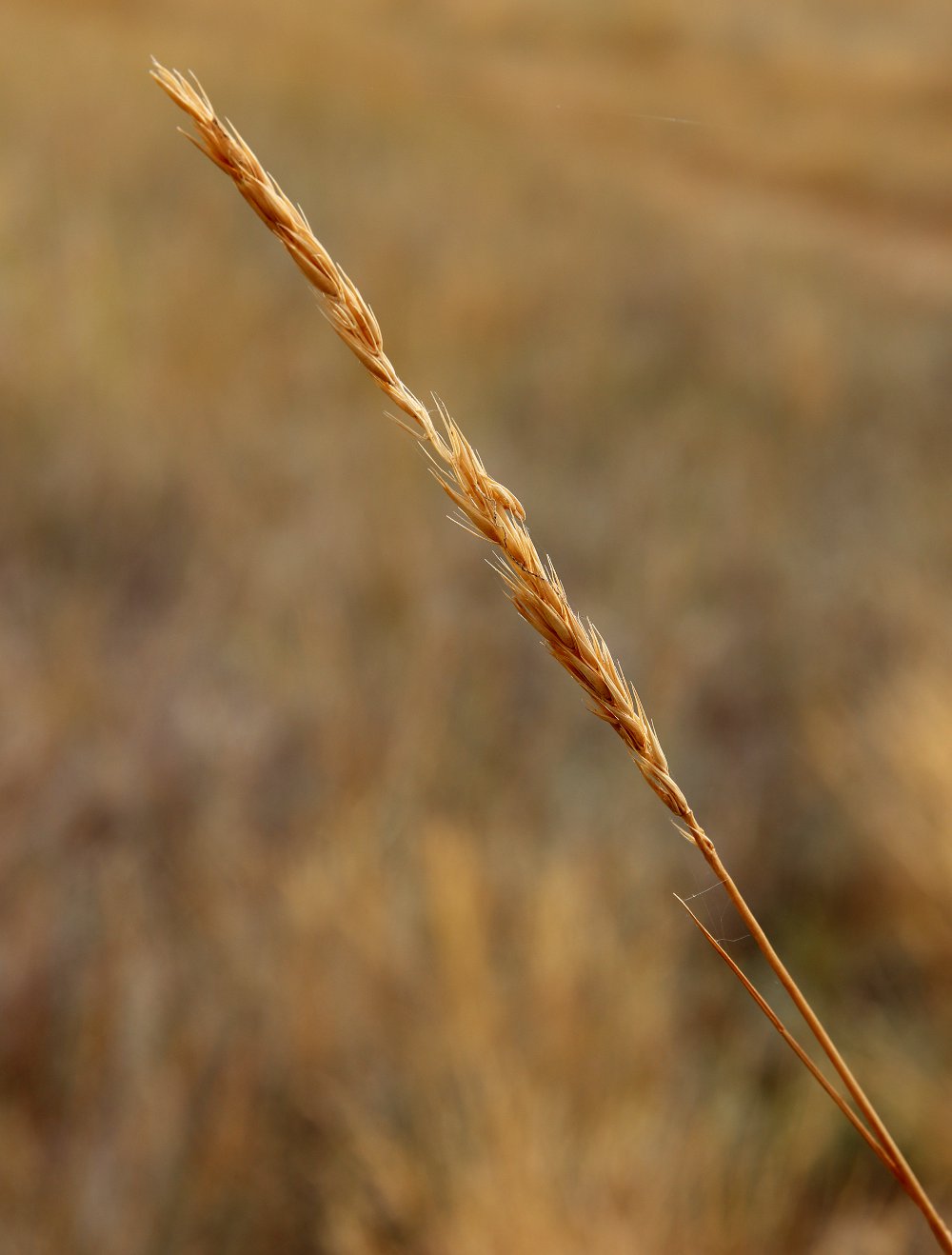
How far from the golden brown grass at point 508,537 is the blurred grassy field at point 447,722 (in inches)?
10.6

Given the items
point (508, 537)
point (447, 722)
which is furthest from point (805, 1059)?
point (447, 722)

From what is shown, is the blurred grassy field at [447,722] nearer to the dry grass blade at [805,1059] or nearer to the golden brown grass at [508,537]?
the golden brown grass at [508,537]

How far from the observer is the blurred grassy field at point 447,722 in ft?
4.19

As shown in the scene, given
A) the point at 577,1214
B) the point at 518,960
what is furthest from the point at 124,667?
the point at 577,1214

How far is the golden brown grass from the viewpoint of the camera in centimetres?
33

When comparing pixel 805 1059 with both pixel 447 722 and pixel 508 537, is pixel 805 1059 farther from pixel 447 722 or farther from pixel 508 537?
pixel 447 722

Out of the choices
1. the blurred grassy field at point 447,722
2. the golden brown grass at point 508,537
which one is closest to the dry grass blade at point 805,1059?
the golden brown grass at point 508,537

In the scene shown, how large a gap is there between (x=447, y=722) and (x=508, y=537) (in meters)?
1.98

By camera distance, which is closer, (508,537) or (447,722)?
(508,537)

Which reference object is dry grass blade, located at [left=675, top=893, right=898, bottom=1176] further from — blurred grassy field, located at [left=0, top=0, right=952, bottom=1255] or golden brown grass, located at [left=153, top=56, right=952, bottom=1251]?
blurred grassy field, located at [left=0, top=0, right=952, bottom=1255]

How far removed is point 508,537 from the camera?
13.2 inches

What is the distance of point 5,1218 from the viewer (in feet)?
3.96

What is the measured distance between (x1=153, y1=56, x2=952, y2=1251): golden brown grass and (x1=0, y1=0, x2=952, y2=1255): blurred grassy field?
0.89 ft

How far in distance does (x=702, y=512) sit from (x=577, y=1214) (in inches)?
103
